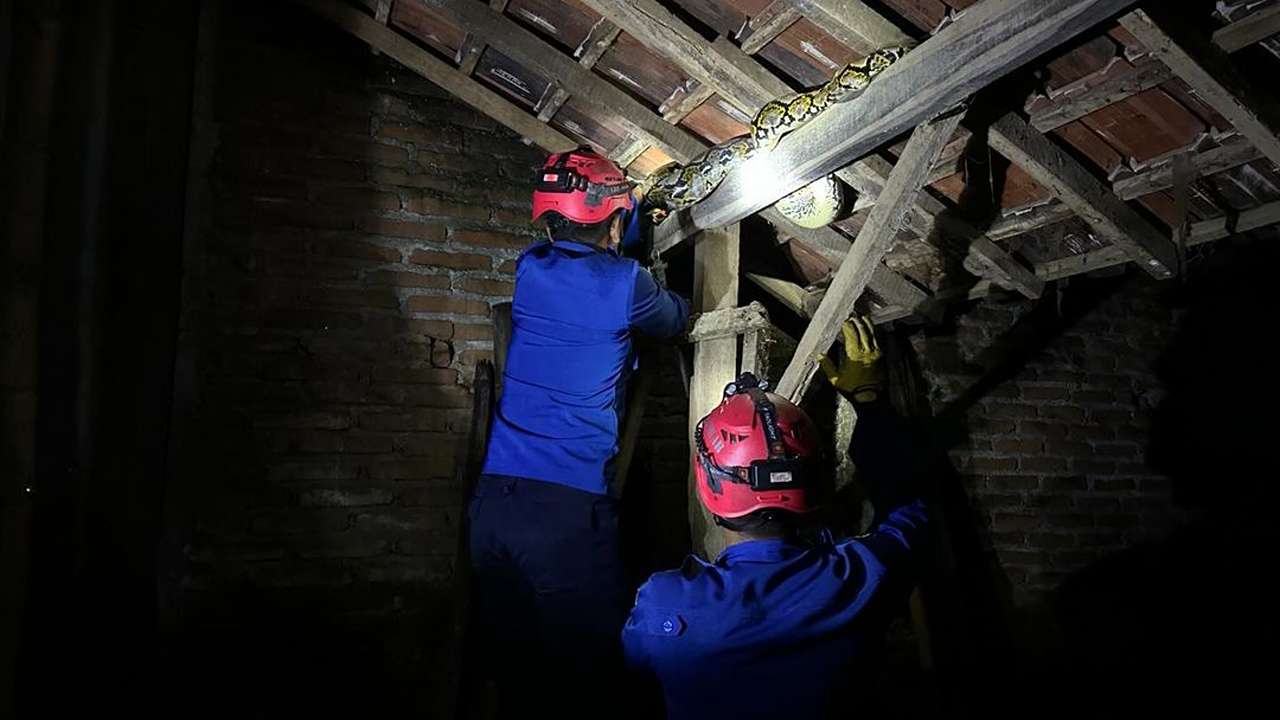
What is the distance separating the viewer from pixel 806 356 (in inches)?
93.3

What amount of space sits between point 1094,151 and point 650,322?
1.65m

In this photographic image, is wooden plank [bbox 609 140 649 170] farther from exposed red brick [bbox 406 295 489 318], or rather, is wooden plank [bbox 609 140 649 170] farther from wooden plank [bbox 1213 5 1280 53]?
wooden plank [bbox 1213 5 1280 53]

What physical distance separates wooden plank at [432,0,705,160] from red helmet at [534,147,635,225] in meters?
0.44

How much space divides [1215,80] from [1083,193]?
2.02 feet

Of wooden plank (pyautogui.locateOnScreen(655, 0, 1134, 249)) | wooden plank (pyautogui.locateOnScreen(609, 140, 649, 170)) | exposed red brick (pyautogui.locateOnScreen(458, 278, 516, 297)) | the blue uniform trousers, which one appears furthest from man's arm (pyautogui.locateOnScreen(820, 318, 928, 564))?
exposed red brick (pyautogui.locateOnScreen(458, 278, 516, 297))

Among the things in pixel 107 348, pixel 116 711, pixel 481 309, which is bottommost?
pixel 116 711

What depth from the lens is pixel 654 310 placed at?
2.59 m

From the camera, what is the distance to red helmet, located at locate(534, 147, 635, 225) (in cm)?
272

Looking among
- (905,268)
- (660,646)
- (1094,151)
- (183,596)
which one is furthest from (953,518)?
(183,596)

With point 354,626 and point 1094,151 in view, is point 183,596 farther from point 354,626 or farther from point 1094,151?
point 1094,151

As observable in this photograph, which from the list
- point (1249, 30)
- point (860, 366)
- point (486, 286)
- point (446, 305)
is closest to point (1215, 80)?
point (1249, 30)

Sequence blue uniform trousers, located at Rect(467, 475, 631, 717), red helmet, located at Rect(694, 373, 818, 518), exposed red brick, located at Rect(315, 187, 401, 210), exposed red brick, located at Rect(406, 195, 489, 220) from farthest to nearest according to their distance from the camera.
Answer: exposed red brick, located at Rect(406, 195, 489, 220) → exposed red brick, located at Rect(315, 187, 401, 210) → blue uniform trousers, located at Rect(467, 475, 631, 717) → red helmet, located at Rect(694, 373, 818, 518)

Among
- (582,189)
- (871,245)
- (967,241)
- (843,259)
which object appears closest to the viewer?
(871,245)

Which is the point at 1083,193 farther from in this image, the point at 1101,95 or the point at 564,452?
the point at 564,452
